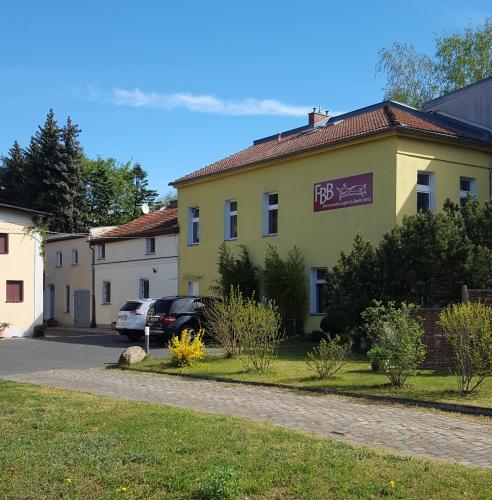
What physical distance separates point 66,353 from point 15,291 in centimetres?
1406

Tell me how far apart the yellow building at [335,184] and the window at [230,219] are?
46 mm

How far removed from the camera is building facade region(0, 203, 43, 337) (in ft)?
118

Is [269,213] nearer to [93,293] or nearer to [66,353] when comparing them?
[66,353]

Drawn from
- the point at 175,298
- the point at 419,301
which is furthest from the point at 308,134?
the point at 419,301

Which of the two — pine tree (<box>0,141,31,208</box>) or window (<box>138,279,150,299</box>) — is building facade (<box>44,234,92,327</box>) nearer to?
window (<box>138,279,150,299</box>)

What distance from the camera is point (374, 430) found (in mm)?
9430

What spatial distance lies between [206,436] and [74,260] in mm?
35567

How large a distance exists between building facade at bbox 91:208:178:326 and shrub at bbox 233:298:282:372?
17.6 m

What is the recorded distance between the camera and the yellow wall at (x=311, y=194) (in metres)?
24.3

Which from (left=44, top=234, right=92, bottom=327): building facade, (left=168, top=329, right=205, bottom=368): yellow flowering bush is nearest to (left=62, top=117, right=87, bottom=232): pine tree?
(left=44, top=234, right=92, bottom=327): building facade

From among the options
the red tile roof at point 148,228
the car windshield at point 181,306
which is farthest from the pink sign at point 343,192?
the red tile roof at point 148,228

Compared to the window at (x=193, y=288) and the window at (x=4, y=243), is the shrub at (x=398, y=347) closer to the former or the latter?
the window at (x=193, y=288)

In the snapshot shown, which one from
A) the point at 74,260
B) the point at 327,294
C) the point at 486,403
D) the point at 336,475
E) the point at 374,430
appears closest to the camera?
the point at 336,475

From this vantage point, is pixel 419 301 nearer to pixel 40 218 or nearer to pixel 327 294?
pixel 327 294
